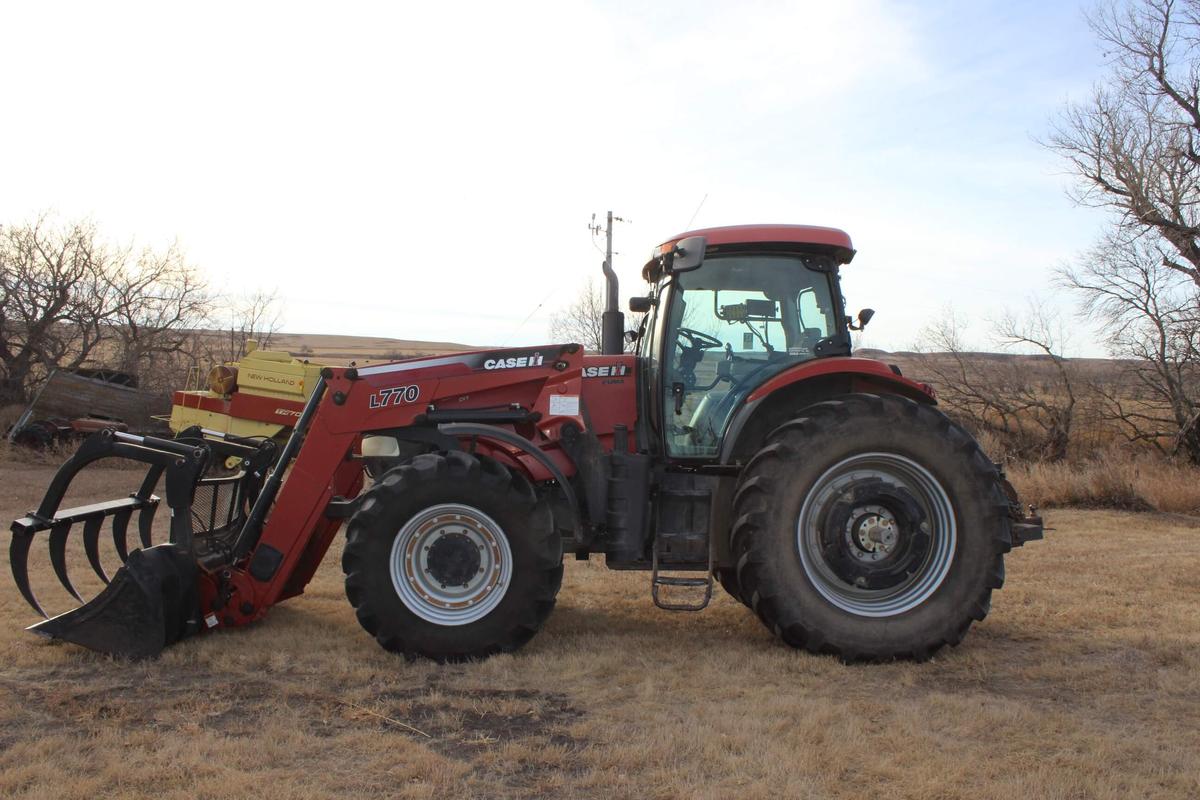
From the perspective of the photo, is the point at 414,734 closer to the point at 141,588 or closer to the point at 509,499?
the point at 509,499

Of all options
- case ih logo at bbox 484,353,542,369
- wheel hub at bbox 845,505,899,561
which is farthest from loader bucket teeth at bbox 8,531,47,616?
wheel hub at bbox 845,505,899,561

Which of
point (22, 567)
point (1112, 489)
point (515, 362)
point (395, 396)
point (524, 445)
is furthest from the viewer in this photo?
point (1112, 489)

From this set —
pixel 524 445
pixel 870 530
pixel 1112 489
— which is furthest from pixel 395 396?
pixel 1112 489

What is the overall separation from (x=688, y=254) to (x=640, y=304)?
1.66 ft

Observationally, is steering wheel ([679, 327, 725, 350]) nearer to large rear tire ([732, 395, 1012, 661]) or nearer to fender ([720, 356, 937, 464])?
fender ([720, 356, 937, 464])

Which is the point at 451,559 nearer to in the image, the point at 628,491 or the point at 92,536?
the point at 628,491

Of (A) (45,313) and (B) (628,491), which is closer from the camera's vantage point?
(B) (628,491)

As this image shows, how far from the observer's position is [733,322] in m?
5.98

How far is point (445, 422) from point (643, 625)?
1.82m

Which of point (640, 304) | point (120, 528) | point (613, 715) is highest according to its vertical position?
point (640, 304)

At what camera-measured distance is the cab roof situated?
5918mm

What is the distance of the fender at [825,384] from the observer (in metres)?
5.61

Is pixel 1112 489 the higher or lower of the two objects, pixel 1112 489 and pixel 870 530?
the lower

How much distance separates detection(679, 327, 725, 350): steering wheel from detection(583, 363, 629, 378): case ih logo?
43 centimetres
